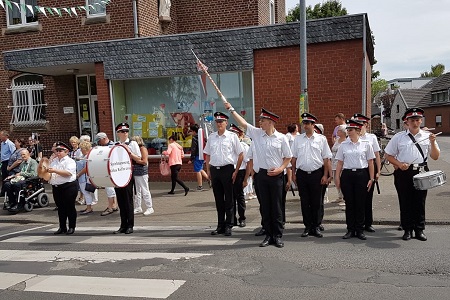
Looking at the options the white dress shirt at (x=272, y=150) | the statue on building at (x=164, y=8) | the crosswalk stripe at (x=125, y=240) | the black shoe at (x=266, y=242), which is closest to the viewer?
the white dress shirt at (x=272, y=150)

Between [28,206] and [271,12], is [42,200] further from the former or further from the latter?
[271,12]

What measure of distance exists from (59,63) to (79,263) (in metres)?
9.55

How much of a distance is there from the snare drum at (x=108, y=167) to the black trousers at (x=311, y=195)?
9.80ft

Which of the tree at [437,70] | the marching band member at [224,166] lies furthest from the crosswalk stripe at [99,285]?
the tree at [437,70]

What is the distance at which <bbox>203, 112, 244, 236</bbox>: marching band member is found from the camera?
280 inches

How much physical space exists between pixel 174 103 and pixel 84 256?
8.04m

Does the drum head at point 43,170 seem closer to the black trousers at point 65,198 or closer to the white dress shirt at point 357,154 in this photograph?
the black trousers at point 65,198

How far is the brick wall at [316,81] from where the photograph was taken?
11.7 metres

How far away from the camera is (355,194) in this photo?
22.0ft

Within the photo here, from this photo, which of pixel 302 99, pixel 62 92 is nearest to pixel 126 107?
pixel 62 92

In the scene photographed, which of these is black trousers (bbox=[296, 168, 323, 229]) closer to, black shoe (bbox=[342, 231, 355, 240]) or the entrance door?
black shoe (bbox=[342, 231, 355, 240])

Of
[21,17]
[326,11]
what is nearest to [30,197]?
[21,17]

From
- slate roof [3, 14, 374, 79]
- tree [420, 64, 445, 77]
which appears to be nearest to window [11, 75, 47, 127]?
slate roof [3, 14, 374, 79]

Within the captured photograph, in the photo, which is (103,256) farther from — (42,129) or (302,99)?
(42,129)
